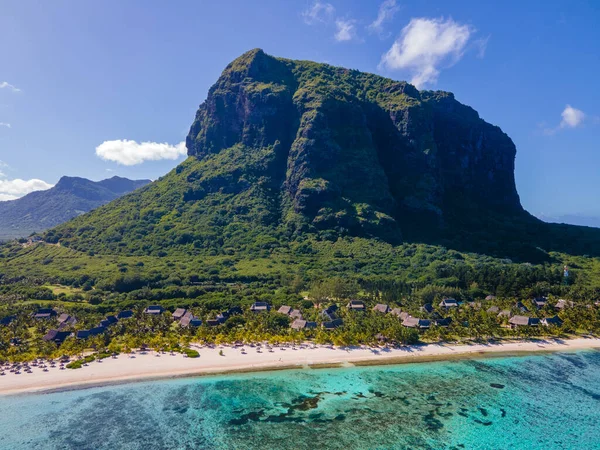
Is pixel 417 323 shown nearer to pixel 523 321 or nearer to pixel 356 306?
pixel 356 306

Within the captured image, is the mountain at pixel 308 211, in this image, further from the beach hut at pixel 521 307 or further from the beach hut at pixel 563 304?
the beach hut at pixel 521 307

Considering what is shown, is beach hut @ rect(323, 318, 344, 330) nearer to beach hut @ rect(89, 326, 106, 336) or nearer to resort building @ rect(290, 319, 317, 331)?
resort building @ rect(290, 319, 317, 331)

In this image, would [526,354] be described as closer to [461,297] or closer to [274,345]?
[461,297]

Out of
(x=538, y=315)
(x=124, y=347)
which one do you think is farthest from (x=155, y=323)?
(x=538, y=315)

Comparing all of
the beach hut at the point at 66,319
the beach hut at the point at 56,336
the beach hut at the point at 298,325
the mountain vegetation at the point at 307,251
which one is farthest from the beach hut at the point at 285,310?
the beach hut at the point at 66,319

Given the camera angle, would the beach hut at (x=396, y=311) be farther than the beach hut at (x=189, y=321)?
Yes

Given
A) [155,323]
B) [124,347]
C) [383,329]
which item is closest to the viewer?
[124,347]
